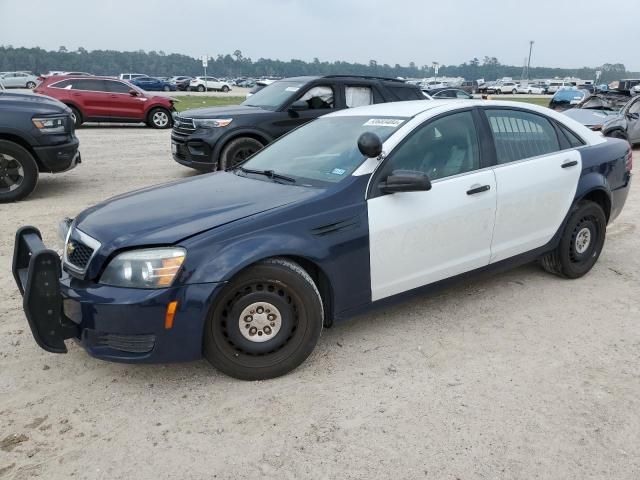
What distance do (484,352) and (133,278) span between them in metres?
2.16

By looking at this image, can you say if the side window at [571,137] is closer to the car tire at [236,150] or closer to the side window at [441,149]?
the side window at [441,149]

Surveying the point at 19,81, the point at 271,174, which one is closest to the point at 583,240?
the point at 271,174

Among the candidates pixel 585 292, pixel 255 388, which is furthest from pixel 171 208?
pixel 585 292

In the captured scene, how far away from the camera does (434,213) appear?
12.1 ft

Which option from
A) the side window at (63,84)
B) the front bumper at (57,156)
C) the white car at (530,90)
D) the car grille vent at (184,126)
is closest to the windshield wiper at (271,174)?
the front bumper at (57,156)

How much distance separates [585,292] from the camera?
4.62 m

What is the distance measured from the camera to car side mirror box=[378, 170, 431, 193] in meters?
3.44

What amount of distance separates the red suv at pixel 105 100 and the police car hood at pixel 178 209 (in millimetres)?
14270

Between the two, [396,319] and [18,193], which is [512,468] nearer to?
[396,319]

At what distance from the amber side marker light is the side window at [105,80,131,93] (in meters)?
15.9

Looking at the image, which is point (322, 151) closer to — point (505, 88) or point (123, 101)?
point (123, 101)

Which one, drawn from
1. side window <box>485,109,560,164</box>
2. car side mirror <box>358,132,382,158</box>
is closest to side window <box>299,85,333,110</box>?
side window <box>485,109,560,164</box>

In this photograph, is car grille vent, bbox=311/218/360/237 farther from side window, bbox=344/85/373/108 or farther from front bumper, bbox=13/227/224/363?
side window, bbox=344/85/373/108

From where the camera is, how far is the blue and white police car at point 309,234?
116 inches
